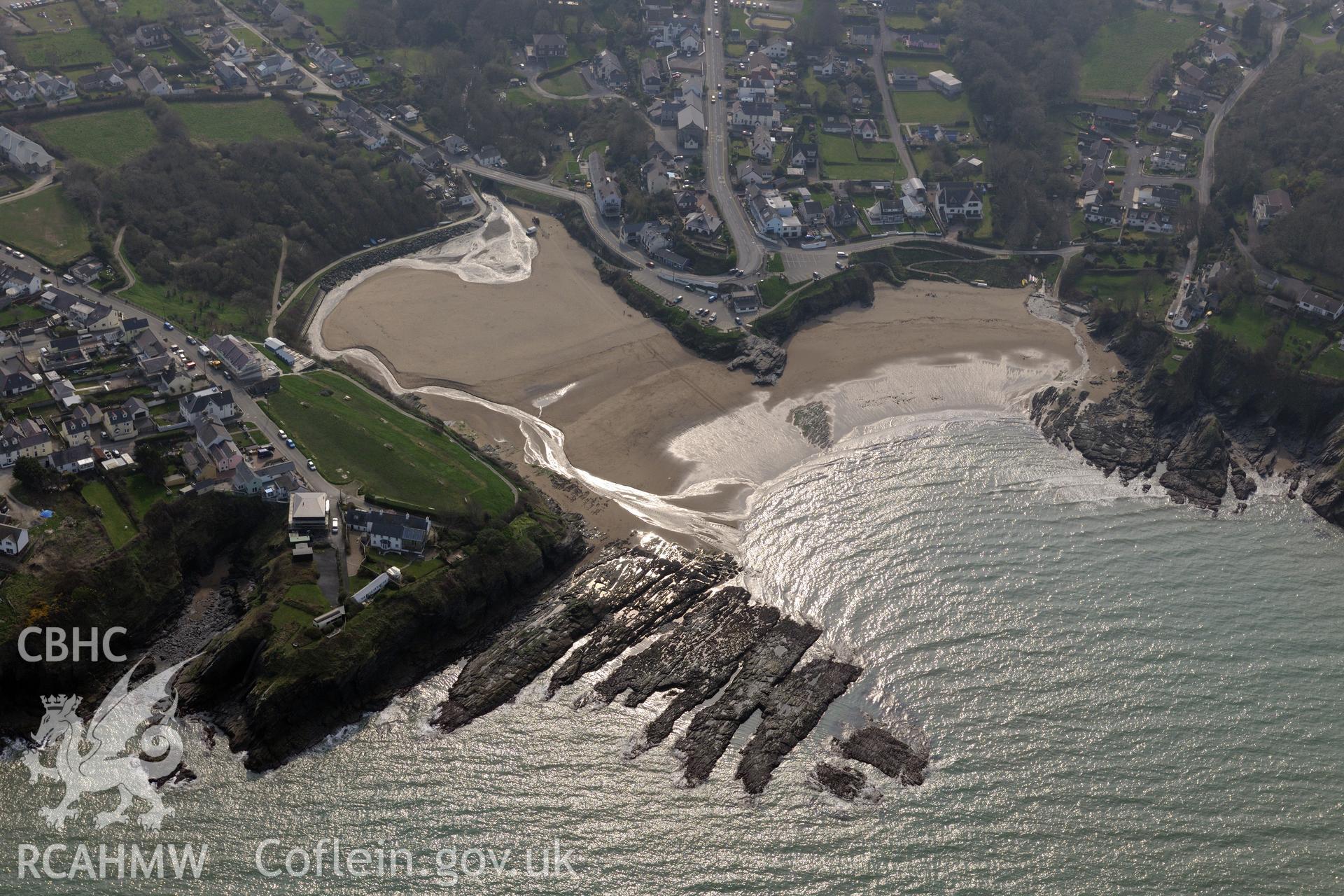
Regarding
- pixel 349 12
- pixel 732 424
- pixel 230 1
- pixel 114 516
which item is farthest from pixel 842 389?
pixel 230 1

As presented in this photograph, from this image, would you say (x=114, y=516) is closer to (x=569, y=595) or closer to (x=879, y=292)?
(x=569, y=595)

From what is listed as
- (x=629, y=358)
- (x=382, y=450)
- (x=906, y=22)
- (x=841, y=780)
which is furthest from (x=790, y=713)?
(x=906, y=22)

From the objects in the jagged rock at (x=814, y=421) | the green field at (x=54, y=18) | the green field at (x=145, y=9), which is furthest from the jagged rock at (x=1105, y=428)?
the green field at (x=54, y=18)

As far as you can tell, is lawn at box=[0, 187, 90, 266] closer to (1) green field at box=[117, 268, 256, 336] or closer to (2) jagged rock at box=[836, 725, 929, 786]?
(1) green field at box=[117, 268, 256, 336]

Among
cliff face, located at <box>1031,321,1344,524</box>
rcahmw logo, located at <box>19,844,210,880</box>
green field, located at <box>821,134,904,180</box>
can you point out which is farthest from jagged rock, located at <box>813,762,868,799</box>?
green field, located at <box>821,134,904,180</box>

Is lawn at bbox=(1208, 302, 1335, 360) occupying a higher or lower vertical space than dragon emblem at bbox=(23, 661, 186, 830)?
higher

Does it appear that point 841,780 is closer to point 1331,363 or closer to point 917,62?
point 1331,363
